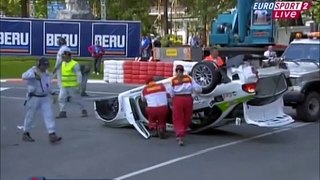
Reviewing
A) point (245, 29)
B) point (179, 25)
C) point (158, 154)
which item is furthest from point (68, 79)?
point (179, 25)

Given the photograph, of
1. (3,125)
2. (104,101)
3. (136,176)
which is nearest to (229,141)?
(104,101)

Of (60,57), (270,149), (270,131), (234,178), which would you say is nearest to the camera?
(234,178)

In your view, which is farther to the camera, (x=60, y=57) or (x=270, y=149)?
(x=60, y=57)

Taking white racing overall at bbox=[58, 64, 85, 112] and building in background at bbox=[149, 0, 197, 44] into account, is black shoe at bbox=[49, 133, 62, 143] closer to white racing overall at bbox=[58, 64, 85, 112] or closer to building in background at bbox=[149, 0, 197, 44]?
white racing overall at bbox=[58, 64, 85, 112]

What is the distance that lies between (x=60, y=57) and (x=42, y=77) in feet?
12.1

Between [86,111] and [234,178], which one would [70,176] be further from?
[86,111]

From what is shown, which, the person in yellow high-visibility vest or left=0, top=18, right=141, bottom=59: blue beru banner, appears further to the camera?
the person in yellow high-visibility vest

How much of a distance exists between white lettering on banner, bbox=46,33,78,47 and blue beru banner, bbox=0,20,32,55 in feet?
2.01

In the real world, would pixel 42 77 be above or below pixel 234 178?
above

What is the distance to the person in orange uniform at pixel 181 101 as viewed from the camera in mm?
12992

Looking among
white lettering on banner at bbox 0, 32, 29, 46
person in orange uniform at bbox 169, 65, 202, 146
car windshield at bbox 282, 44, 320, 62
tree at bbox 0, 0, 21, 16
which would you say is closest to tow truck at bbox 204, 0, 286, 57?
tree at bbox 0, 0, 21, 16

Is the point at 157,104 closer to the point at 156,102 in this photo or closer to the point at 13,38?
the point at 156,102

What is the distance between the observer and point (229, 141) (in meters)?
13.5

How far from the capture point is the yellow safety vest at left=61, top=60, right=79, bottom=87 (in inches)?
635
